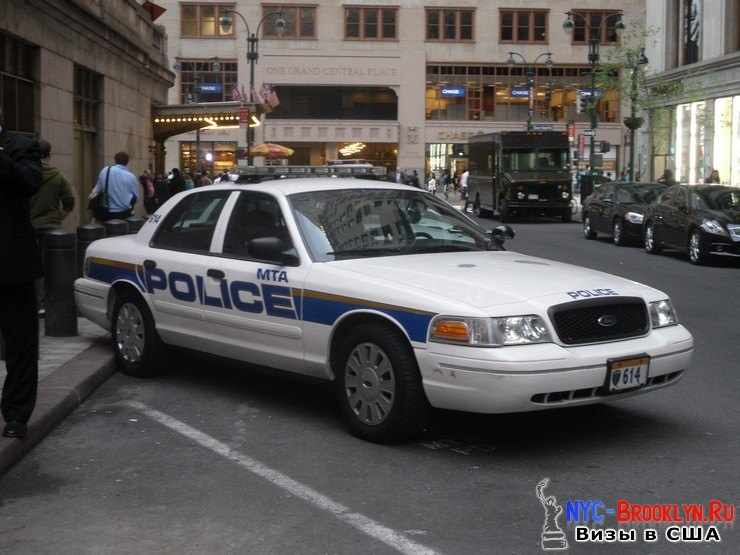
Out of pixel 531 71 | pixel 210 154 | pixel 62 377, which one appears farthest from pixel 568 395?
pixel 210 154

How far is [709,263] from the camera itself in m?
20.2

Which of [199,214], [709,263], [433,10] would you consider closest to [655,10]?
[433,10]

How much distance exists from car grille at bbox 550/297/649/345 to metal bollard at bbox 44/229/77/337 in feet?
18.1

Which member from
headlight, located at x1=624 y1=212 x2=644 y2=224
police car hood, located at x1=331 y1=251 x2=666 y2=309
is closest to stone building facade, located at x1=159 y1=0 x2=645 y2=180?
headlight, located at x1=624 y1=212 x2=644 y2=224

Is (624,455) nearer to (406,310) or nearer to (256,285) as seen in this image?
(406,310)

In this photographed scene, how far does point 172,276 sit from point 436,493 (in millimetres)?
3385

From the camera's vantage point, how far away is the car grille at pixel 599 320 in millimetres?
6156

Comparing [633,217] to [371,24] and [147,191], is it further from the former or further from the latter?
[371,24]

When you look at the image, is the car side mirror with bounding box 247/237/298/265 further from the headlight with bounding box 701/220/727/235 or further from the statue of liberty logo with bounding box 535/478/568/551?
the headlight with bounding box 701/220/727/235

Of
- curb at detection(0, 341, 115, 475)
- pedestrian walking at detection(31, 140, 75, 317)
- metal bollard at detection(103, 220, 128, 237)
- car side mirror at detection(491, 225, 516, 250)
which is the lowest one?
curb at detection(0, 341, 115, 475)

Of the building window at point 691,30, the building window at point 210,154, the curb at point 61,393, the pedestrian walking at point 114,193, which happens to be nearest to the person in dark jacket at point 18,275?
the curb at point 61,393

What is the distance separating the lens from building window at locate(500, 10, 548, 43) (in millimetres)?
64875

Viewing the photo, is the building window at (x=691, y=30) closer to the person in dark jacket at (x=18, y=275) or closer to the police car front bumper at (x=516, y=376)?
the police car front bumper at (x=516, y=376)

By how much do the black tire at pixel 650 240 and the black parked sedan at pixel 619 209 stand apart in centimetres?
150
